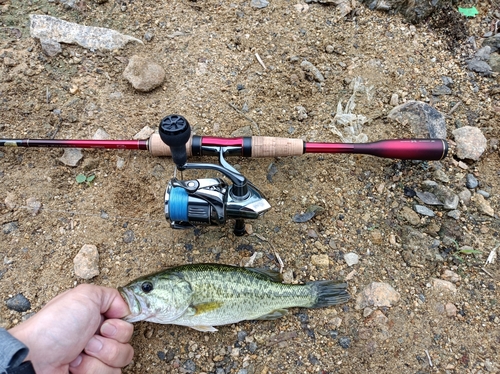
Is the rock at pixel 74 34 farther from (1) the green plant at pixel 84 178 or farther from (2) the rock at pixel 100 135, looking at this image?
(1) the green plant at pixel 84 178

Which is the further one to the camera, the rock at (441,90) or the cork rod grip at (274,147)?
the rock at (441,90)

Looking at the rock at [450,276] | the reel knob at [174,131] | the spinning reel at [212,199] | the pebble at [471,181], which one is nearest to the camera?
the reel knob at [174,131]

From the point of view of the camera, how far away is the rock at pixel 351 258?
3.56 meters

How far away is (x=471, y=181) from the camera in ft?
12.8

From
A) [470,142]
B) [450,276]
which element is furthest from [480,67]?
[450,276]

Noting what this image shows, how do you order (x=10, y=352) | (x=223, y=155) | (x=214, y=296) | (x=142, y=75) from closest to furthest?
(x=10, y=352) < (x=214, y=296) < (x=223, y=155) < (x=142, y=75)

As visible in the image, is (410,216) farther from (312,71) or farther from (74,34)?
(74,34)

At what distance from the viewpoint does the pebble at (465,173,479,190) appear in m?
3.90

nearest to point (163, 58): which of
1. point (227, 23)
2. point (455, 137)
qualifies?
point (227, 23)

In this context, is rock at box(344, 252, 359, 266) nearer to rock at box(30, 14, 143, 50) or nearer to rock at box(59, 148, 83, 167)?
rock at box(59, 148, 83, 167)

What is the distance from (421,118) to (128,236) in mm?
A: 2927

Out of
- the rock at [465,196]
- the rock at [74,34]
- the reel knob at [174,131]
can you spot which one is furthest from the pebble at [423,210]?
the rock at [74,34]

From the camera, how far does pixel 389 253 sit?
3607 mm

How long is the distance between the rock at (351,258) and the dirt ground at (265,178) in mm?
37
